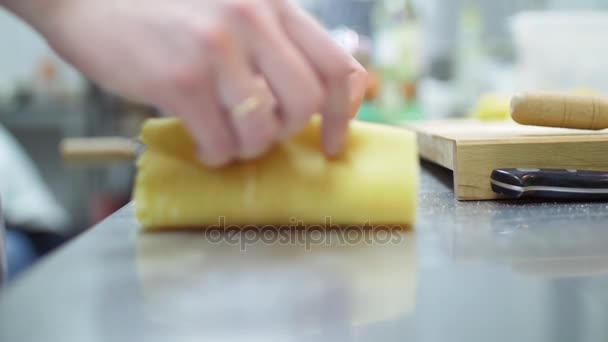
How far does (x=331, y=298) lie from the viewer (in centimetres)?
31

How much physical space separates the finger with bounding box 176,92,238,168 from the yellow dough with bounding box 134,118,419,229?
45 mm

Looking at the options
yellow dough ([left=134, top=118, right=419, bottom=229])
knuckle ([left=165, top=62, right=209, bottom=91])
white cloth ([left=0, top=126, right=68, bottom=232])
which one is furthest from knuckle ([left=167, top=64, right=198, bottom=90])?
white cloth ([left=0, top=126, right=68, bottom=232])

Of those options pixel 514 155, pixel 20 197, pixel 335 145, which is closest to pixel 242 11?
pixel 335 145

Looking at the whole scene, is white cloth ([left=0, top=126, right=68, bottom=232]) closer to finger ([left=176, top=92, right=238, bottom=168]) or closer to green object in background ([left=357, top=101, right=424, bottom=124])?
green object in background ([left=357, top=101, right=424, bottom=124])

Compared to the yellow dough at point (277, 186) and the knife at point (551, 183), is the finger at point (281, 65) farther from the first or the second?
the knife at point (551, 183)

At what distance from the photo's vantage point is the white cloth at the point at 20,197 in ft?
4.97

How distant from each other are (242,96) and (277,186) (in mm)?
105

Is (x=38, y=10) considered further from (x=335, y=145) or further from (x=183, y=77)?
(x=335, y=145)

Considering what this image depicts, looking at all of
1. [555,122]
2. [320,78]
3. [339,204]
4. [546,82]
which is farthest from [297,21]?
[546,82]

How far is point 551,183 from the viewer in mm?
545

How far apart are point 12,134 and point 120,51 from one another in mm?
2523

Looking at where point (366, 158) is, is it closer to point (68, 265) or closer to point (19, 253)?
point (68, 265)

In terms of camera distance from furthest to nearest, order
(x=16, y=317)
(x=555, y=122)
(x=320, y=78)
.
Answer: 1. (x=555, y=122)
2. (x=320, y=78)
3. (x=16, y=317)

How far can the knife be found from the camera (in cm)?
54
